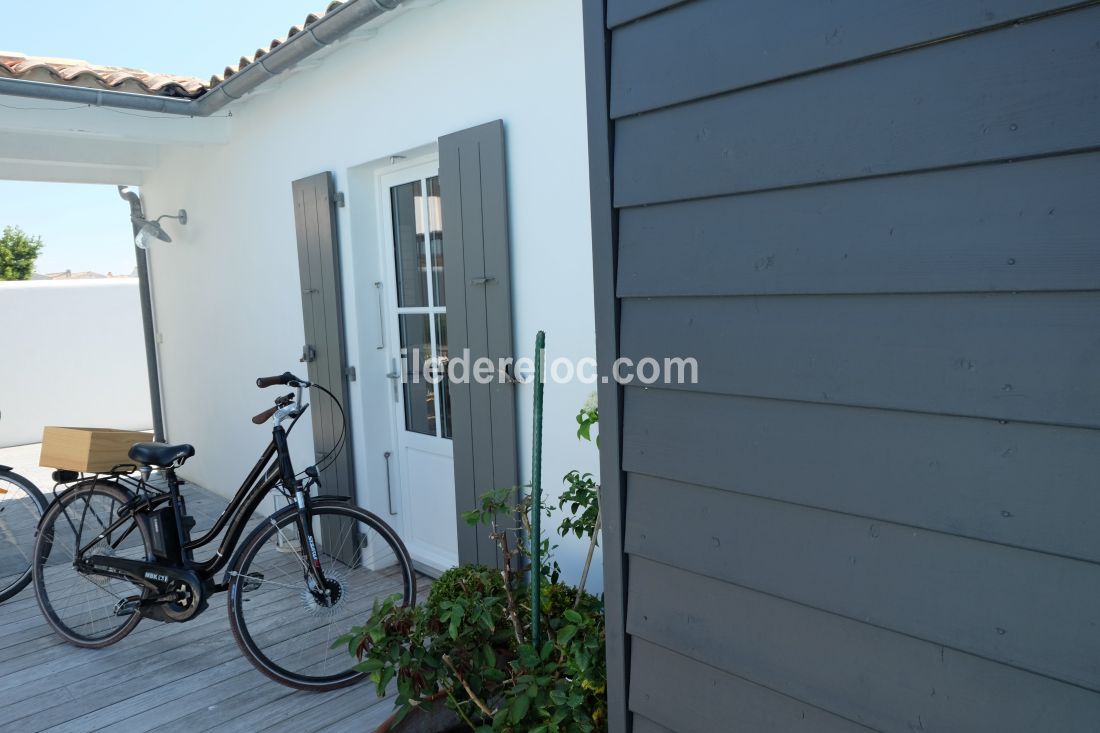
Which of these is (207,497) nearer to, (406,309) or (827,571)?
(406,309)

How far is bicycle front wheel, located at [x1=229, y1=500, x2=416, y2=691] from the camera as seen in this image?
2748 mm

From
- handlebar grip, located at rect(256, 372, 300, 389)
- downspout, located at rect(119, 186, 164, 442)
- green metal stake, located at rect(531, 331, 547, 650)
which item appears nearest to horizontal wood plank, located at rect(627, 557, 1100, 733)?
green metal stake, located at rect(531, 331, 547, 650)

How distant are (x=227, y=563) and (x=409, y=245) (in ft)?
5.36

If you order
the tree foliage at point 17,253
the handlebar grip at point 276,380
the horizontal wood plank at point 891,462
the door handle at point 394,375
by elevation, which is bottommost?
the door handle at point 394,375

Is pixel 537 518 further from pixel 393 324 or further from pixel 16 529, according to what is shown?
pixel 16 529

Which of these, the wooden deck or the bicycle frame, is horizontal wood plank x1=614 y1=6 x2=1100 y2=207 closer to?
the bicycle frame

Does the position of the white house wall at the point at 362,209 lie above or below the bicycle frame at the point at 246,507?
above

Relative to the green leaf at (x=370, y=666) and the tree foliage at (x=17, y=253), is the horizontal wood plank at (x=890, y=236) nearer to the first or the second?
the green leaf at (x=370, y=666)

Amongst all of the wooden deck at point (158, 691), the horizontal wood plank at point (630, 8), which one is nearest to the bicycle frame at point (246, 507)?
the wooden deck at point (158, 691)

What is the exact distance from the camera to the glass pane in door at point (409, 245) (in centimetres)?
352

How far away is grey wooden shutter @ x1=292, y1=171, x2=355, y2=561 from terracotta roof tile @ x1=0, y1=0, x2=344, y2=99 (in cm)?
71

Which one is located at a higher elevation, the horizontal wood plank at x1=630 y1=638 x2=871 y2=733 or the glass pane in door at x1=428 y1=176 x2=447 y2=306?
the glass pane in door at x1=428 y1=176 x2=447 y2=306

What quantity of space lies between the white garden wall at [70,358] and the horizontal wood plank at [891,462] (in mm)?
8897

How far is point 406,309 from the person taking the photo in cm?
368
